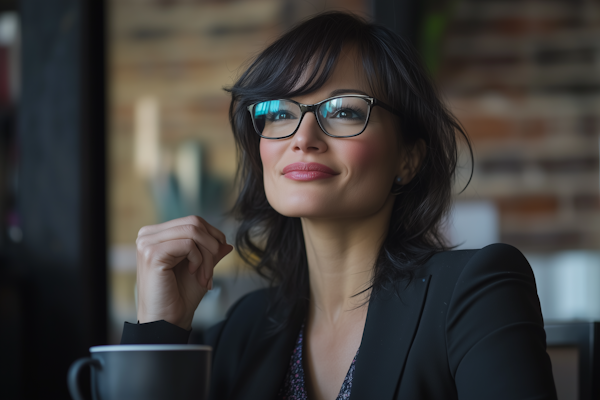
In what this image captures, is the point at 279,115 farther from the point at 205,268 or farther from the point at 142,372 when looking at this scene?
the point at 142,372

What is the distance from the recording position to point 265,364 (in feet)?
3.28

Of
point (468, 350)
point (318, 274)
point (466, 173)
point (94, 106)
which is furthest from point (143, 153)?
point (468, 350)

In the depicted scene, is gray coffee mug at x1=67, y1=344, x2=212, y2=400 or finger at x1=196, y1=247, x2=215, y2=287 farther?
finger at x1=196, y1=247, x2=215, y2=287

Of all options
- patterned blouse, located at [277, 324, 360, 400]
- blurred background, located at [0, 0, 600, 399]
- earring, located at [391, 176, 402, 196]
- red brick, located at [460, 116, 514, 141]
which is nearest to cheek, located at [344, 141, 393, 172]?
earring, located at [391, 176, 402, 196]

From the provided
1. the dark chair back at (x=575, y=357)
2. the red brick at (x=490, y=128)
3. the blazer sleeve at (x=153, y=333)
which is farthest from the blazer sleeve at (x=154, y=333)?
the red brick at (x=490, y=128)

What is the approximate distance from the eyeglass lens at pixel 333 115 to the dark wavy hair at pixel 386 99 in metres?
0.03

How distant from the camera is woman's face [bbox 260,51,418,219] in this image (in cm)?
91

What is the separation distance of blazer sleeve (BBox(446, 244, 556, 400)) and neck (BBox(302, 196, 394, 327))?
23 cm

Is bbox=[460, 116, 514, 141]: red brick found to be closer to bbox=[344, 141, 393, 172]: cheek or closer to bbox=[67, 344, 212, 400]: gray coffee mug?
bbox=[344, 141, 393, 172]: cheek

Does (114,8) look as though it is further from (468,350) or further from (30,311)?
(468,350)

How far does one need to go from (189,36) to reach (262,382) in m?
2.20

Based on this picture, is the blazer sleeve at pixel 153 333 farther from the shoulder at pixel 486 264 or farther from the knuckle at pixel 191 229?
the shoulder at pixel 486 264

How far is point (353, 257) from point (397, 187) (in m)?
0.16

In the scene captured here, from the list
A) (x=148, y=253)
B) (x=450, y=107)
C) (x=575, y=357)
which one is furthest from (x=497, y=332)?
(x=450, y=107)
